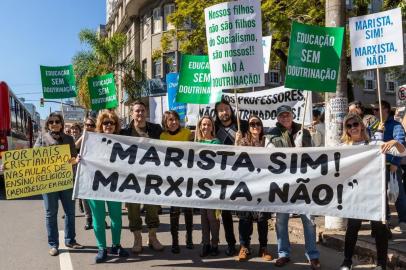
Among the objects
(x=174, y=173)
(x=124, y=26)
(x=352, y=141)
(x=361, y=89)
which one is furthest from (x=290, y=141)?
(x=124, y=26)

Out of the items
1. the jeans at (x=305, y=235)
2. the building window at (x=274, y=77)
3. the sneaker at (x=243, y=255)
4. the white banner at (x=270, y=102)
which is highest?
the building window at (x=274, y=77)

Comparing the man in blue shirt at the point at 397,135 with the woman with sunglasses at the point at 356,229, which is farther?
the man in blue shirt at the point at 397,135

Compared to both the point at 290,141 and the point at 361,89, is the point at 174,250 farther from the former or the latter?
the point at 361,89

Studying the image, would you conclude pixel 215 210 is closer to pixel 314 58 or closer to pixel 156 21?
pixel 314 58

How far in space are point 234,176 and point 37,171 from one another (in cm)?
251

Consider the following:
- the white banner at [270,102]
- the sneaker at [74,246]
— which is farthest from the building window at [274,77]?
the sneaker at [74,246]

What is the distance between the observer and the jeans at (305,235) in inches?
217

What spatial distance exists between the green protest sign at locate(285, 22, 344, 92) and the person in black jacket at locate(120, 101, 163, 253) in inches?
76.6

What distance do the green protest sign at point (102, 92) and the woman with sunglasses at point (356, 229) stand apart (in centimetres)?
715

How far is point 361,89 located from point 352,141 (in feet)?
116

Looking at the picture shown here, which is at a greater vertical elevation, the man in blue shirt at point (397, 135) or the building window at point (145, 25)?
the building window at point (145, 25)

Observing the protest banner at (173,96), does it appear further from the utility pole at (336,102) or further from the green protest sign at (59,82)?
the utility pole at (336,102)

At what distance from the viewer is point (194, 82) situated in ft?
27.9

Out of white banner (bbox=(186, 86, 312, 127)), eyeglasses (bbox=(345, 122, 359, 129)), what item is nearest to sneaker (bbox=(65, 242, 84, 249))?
eyeglasses (bbox=(345, 122, 359, 129))
